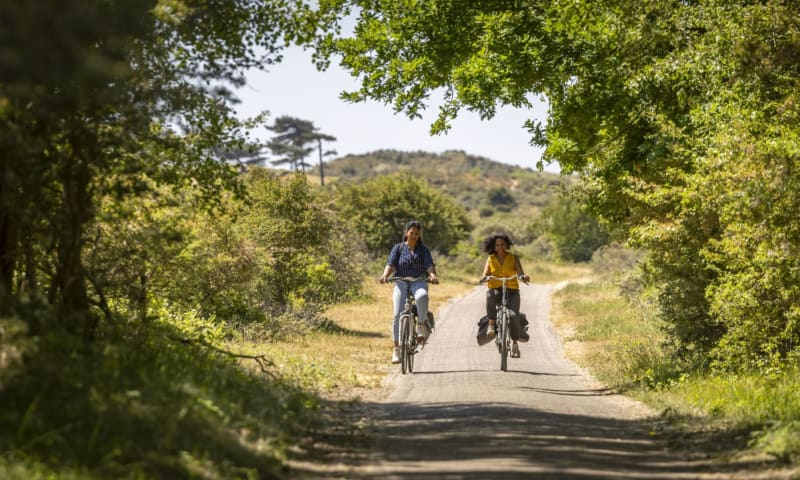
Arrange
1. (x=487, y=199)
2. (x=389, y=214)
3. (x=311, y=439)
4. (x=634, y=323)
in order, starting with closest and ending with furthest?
(x=311, y=439) → (x=634, y=323) → (x=389, y=214) → (x=487, y=199)

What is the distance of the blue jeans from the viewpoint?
14438 millimetres

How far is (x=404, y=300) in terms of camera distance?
14.6 metres

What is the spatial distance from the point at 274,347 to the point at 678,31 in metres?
8.26

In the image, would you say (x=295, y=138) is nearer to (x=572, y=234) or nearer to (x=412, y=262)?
(x=572, y=234)

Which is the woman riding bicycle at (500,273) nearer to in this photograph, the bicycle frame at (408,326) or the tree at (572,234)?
the bicycle frame at (408,326)

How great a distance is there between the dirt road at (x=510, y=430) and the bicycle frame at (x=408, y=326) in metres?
0.33

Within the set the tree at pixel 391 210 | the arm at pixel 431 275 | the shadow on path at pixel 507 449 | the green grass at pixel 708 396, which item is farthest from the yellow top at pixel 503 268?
the tree at pixel 391 210

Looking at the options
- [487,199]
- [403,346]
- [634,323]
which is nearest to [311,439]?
[403,346]

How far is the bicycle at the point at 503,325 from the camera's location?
576 inches

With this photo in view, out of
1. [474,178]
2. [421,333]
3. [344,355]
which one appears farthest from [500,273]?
[474,178]

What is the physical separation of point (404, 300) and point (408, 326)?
17.1 inches

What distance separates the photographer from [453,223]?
2534 inches

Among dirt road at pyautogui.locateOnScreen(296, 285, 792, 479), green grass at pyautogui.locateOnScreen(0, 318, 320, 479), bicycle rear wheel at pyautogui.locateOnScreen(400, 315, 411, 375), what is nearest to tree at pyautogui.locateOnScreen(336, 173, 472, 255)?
bicycle rear wheel at pyautogui.locateOnScreen(400, 315, 411, 375)

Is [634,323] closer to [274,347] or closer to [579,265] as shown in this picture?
[274,347]
